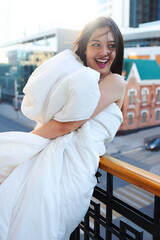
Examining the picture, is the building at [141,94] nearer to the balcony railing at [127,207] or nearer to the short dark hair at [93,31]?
the short dark hair at [93,31]

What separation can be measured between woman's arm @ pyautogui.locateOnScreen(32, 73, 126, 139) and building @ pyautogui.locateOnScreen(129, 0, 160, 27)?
974 inches

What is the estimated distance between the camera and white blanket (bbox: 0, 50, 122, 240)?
598 millimetres

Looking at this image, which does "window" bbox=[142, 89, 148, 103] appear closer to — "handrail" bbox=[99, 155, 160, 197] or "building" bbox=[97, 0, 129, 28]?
"building" bbox=[97, 0, 129, 28]

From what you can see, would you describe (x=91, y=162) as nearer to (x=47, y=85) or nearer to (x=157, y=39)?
(x=47, y=85)

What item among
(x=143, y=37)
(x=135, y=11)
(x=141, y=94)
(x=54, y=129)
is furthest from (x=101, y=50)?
(x=135, y=11)

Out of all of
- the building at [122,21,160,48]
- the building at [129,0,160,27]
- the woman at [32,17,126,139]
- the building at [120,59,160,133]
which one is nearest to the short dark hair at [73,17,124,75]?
the woman at [32,17,126,139]

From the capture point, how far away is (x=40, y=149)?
0.68 m

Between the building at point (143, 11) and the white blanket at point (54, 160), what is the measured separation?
24856mm

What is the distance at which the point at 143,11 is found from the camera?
22938mm

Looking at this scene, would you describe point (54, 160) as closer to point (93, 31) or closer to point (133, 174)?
point (133, 174)

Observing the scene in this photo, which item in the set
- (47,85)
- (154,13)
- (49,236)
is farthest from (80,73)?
(154,13)

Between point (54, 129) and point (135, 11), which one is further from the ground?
point (135, 11)

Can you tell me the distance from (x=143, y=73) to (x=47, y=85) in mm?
14860

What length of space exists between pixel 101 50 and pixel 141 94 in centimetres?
1459
